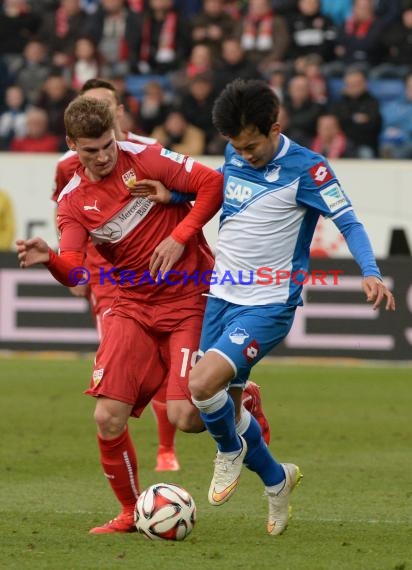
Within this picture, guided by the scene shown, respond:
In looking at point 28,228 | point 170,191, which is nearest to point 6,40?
point 28,228

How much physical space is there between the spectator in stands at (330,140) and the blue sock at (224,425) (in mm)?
10687

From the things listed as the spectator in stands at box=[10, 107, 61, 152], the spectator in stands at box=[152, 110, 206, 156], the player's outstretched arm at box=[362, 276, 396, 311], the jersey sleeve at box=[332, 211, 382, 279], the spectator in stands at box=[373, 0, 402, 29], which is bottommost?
the spectator in stands at box=[10, 107, 61, 152]

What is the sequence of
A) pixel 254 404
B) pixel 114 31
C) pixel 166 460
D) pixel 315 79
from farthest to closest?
pixel 114 31 < pixel 315 79 < pixel 166 460 < pixel 254 404

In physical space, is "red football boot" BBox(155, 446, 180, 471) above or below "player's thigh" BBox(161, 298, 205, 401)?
below

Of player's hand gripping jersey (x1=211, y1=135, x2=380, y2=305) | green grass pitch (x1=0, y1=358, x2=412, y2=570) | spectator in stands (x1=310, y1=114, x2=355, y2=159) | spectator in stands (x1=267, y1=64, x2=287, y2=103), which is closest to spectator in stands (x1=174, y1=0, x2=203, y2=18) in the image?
spectator in stands (x1=267, y1=64, x2=287, y2=103)

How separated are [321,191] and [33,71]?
13593mm

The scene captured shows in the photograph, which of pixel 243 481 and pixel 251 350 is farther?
pixel 243 481

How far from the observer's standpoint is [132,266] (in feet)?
22.6

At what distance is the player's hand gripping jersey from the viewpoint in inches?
257

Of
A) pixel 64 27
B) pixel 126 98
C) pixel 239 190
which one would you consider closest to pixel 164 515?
pixel 239 190

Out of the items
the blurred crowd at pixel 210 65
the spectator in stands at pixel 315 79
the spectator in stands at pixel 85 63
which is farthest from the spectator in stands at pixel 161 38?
the spectator in stands at pixel 315 79

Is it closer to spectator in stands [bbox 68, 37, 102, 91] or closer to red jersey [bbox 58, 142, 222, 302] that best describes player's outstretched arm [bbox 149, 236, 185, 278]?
red jersey [bbox 58, 142, 222, 302]

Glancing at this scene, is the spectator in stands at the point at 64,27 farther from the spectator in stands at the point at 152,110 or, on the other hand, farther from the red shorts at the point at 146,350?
the red shorts at the point at 146,350

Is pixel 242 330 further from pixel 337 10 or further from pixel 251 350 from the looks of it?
pixel 337 10
